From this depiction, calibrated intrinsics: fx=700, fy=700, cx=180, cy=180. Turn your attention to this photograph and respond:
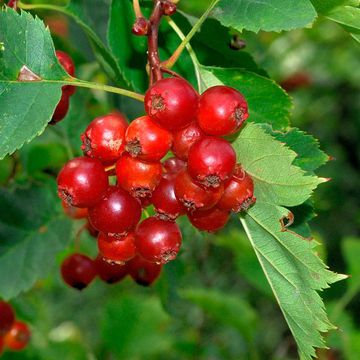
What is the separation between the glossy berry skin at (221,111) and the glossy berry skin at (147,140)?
9cm

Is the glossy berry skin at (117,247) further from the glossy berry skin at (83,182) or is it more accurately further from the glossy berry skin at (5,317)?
the glossy berry skin at (5,317)

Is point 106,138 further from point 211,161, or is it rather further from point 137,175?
point 211,161

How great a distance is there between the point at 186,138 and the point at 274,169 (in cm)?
22

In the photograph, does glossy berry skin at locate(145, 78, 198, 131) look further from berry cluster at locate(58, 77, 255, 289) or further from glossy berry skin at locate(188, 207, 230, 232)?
glossy berry skin at locate(188, 207, 230, 232)

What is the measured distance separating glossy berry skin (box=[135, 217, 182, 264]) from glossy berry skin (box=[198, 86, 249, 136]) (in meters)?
0.25

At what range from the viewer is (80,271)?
6.91 ft

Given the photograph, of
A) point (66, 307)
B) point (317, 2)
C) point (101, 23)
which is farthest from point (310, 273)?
point (66, 307)

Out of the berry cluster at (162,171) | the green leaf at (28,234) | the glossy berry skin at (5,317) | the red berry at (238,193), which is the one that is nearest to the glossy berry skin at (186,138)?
the berry cluster at (162,171)

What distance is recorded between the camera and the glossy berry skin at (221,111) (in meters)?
1.42

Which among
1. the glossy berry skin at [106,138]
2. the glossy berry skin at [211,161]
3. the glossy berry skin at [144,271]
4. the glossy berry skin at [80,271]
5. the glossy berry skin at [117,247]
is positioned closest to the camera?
the glossy berry skin at [211,161]

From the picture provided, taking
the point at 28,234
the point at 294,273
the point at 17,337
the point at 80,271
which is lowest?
the point at 17,337

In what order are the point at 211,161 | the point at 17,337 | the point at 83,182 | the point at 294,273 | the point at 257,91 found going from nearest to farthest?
1. the point at 211,161
2. the point at 83,182
3. the point at 294,273
4. the point at 257,91
5. the point at 17,337

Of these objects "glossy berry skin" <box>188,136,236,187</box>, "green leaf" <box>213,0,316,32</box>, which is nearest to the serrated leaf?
"green leaf" <box>213,0,316,32</box>

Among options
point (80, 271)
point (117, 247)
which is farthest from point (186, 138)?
point (80, 271)
